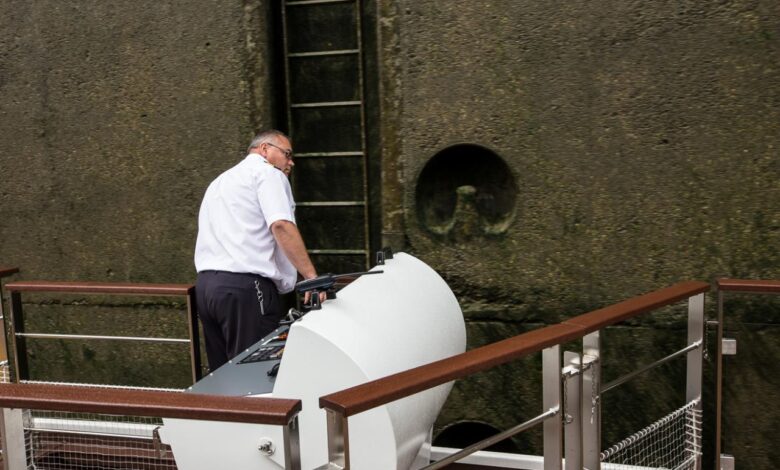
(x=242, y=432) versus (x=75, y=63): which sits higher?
(x=75, y=63)

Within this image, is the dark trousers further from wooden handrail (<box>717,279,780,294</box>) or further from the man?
wooden handrail (<box>717,279,780,294</box>)

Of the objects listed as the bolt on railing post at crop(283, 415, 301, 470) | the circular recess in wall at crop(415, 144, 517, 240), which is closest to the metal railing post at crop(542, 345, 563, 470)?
the bolt on railing post at crop(283, 415, 301, 470)

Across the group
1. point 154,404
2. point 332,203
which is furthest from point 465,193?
point 154,404

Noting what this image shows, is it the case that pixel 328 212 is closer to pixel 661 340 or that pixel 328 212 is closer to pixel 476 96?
pixel 476 96

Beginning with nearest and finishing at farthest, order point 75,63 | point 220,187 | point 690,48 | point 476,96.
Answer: point 220,187 < point 690,48 < point 476,96 < point 75,63

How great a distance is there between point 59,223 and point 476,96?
3.03 meters

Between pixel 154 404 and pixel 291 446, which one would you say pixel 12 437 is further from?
pixel 291 446

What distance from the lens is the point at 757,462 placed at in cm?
416

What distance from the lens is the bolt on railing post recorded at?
68.1 inches

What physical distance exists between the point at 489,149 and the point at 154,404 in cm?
299

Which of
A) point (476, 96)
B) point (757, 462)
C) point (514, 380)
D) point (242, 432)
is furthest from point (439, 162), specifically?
point (242, 432)

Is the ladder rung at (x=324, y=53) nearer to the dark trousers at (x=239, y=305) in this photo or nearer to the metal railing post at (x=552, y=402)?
the dark trousers at (x=239, y=305)

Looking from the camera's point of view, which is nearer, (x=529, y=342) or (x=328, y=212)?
(x=529, y=342)

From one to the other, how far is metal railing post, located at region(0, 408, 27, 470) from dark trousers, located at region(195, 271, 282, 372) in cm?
158
